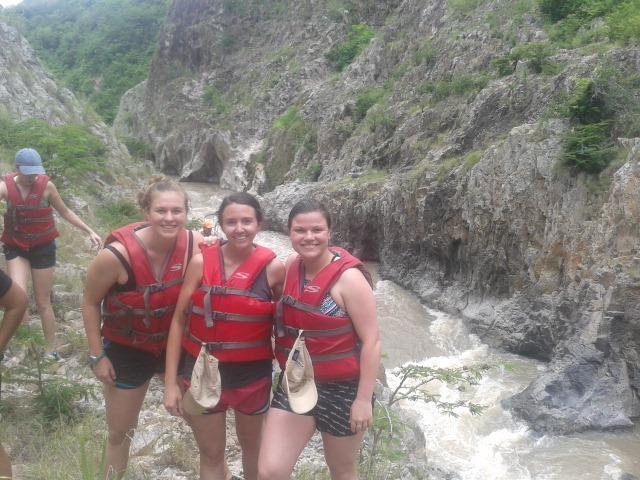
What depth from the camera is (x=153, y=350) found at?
100 inches

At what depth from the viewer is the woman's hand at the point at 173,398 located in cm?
237

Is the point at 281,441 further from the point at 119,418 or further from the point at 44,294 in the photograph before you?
the point at 44,294

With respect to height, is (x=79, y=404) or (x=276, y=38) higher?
(x=276, y=38)

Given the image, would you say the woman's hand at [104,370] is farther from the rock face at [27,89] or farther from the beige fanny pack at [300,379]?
the rock face at [27,89]

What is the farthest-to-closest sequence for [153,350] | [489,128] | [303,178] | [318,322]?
[303,178], [489,128], [153,350], [318,322]

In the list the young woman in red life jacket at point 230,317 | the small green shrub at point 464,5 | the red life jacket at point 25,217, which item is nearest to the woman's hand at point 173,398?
the young woman in red life jacket at point 230,317

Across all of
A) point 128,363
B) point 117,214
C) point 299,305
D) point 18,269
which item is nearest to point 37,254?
point 18,269

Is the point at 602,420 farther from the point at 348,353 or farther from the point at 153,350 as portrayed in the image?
the point at 153,350

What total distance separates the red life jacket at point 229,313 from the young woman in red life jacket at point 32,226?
170 centimetres

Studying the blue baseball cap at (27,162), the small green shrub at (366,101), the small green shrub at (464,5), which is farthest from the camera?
the small green shrub at (366,101)

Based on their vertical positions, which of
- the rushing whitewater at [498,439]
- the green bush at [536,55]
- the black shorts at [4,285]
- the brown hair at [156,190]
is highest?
the green bush at [536,55]

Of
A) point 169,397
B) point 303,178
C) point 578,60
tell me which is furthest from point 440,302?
point 303,178

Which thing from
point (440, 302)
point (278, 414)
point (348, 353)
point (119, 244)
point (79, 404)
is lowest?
point (440, 302)

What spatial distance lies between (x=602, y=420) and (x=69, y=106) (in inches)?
674
